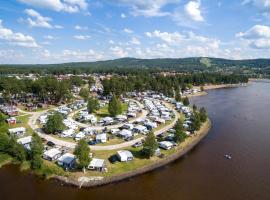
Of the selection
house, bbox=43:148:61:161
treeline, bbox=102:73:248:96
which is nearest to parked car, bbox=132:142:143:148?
house, bbox=43:148:61:161

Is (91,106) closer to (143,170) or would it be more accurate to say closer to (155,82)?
(143,170)

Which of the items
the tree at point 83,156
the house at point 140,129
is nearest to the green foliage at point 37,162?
the tree at point 83,156

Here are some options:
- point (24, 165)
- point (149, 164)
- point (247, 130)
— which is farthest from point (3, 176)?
point (247, 130)

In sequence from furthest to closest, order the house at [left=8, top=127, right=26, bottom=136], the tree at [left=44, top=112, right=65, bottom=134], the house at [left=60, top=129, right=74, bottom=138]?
the tree at [left=44, top=112, right=65, bottom=134]
the house at [left=8, top=127, right=26, bottom=136]
the house at [left=60, top=129, right=74, bottom=138]

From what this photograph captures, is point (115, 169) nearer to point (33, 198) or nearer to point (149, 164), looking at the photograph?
point (149, 164)

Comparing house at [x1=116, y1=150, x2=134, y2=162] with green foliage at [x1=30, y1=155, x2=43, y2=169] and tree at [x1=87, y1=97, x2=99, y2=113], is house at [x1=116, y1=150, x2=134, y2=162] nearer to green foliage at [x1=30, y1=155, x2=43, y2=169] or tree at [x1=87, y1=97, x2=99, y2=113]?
Answer: green foliage at [x1=30, y1=155, x2=43, y2=169]

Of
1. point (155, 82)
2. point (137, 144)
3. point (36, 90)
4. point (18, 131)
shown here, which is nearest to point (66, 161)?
point (137, 144)

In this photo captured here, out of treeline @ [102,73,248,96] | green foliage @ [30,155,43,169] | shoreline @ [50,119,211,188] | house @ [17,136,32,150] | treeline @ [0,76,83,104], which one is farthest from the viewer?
treeline @ [102,73,248,96]

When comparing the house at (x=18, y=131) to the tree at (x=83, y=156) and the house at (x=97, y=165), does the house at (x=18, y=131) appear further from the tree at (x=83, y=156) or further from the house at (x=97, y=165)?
the house at (x=97, y=165)
